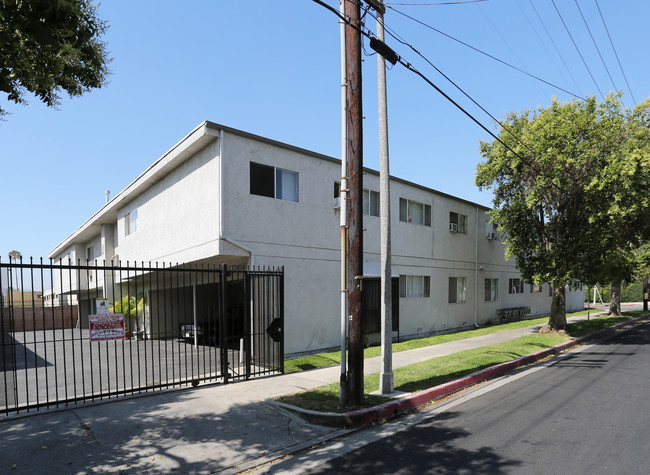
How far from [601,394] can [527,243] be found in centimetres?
1007

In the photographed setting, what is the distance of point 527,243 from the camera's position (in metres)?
17.2

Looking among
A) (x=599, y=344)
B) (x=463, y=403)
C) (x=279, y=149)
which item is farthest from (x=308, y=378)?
(x=599, y=344)

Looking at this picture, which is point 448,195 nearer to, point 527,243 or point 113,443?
point 527,243

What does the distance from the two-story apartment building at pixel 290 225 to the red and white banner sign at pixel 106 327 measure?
12.1 ft

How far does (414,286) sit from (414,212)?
315cm

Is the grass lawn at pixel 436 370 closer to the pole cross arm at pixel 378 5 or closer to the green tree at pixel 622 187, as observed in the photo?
the green tree at pixel 622 187

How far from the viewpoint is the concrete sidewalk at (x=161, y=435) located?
16.8 feet

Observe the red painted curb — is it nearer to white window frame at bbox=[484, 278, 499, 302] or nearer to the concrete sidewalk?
the concrete sidewalk

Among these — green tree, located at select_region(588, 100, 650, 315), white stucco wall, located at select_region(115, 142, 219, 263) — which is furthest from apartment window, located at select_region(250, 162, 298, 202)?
green tree, located at select_region(588, 100, 650, 315)

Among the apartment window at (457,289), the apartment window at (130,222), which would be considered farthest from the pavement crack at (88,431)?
the apartment window at (457,289)

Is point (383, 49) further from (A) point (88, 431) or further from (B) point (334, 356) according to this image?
(B) point (334, 356)

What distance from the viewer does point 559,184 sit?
14508 millimetres

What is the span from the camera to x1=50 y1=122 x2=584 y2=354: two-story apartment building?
11.9 m

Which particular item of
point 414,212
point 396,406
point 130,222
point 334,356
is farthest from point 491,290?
point 130,222
